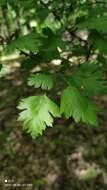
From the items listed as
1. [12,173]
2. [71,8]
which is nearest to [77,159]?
[12,173]

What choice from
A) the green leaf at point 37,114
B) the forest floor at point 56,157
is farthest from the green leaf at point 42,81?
the forest floor at point 56,157

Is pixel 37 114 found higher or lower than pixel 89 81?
lower

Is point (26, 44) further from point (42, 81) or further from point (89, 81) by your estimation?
point (89, 81)

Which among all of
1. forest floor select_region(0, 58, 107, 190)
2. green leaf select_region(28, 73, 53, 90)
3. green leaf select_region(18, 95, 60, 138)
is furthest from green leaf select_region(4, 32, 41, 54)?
forest floor select_region(0, 58, 107, 190)

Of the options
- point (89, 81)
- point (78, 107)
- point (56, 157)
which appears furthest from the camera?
point (56, 157)

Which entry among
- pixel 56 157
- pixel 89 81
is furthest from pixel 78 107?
pixel 56 157

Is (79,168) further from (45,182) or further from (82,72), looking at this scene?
(82,72)
